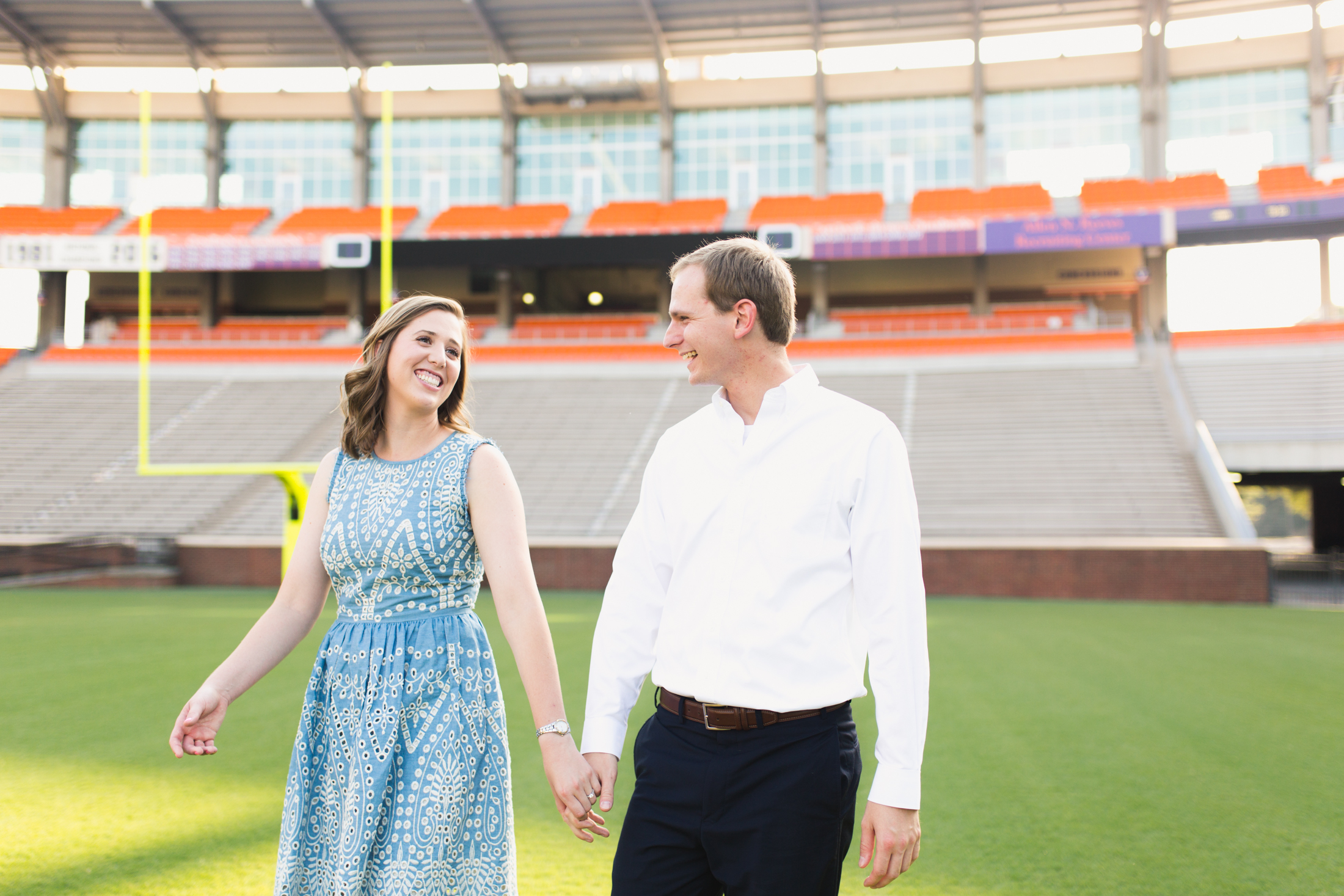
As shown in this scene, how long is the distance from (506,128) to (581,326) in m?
7.58

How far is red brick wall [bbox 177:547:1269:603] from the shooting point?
12.9 m

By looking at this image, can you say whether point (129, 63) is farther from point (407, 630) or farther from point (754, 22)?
point (407, 630)

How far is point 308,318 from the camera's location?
3098 centimetres

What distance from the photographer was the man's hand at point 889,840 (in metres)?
1.62

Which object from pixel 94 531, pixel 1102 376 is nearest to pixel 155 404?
pixel 94 531

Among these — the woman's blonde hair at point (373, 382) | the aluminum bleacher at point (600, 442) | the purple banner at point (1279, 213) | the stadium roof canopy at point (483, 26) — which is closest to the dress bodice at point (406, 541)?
the woman's blonde hair at point (373, 382)

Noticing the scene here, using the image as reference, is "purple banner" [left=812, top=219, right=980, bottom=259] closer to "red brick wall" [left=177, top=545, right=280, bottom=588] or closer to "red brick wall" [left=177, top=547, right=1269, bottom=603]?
"red brick wall" [left=177, top=547, right=1269, bottom=603]

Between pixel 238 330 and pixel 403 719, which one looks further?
pixel 238 330

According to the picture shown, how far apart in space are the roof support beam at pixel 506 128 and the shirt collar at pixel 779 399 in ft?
96.0

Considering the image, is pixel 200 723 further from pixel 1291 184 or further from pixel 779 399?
pixel 1291 184

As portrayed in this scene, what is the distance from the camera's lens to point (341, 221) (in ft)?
98.5

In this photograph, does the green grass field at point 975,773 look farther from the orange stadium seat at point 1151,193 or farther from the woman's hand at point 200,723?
the orange stadium seat at point 1151,193

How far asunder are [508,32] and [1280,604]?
26087 mm

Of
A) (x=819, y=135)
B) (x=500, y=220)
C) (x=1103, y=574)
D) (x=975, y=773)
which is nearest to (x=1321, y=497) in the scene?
(x=1103, y=574)
